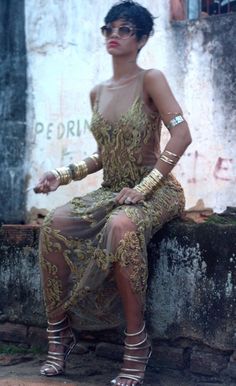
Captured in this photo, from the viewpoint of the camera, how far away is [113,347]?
4.11 m

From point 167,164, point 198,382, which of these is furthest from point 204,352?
point 167,164

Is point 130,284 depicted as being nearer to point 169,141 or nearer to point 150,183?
point 150,183

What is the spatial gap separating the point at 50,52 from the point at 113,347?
4.66 meters

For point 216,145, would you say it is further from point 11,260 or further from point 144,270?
point 144,270

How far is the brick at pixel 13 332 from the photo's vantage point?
14.8ft

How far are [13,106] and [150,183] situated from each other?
476 centimetres

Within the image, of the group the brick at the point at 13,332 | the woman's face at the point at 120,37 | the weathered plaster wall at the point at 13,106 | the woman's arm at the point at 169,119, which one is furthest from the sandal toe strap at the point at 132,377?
the weathered plaster wall at the point at 13,106

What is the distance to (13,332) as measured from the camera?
454cm

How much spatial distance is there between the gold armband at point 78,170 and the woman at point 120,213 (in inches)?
1.8

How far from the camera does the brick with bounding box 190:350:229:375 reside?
3746 mm

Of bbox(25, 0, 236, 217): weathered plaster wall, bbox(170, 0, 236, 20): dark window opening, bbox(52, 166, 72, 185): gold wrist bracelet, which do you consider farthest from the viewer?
bbox(170, 0, 236, 20): dark window opening

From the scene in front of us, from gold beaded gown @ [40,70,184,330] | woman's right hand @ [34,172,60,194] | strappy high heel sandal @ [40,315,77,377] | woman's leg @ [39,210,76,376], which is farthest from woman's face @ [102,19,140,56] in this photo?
strappy high heel sandal @ [40,315,77,377]

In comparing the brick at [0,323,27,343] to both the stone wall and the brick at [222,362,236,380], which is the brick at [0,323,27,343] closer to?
the stone wall

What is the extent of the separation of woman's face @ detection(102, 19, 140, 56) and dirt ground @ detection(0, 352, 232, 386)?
1.62 meters
